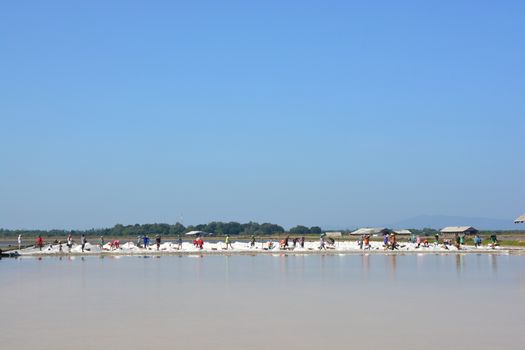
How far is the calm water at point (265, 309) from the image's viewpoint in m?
16.0

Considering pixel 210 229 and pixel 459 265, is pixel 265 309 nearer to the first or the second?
pixel 459 265

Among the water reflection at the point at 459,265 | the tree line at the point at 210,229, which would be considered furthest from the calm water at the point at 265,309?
the tree line at the point at 210,229

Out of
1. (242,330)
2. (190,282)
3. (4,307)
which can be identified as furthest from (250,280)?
(242,330)

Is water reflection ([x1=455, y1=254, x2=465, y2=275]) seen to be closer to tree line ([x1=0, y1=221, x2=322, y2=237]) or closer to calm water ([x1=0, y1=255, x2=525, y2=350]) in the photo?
calm water ([x1=0, y1=255, x2=525, y2=350])

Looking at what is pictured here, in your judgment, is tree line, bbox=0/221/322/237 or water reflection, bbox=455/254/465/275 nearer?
water reflection, bbox=455/254/465/275

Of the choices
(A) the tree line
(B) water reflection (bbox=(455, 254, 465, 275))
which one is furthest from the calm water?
(A) the tree line

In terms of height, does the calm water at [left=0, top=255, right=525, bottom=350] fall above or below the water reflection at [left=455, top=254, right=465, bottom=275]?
below

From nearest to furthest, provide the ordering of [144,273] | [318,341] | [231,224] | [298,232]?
[318,341] → [144,273] → [298,232] → [231,224]

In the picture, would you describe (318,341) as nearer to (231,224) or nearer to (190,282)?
(190,282)

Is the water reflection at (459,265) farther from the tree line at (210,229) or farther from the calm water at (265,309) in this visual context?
the tree line at (210,229)

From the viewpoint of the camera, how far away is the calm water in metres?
16.0

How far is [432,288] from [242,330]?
35.6 feet

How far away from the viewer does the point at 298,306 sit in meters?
21.2

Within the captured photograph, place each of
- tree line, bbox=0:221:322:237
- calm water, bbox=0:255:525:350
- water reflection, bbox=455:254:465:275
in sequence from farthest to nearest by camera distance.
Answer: tree line, bbox=0:221:322:237 → water reflection, bbox=455:254:465:275 → calm water, bbox=0:255:525:350
